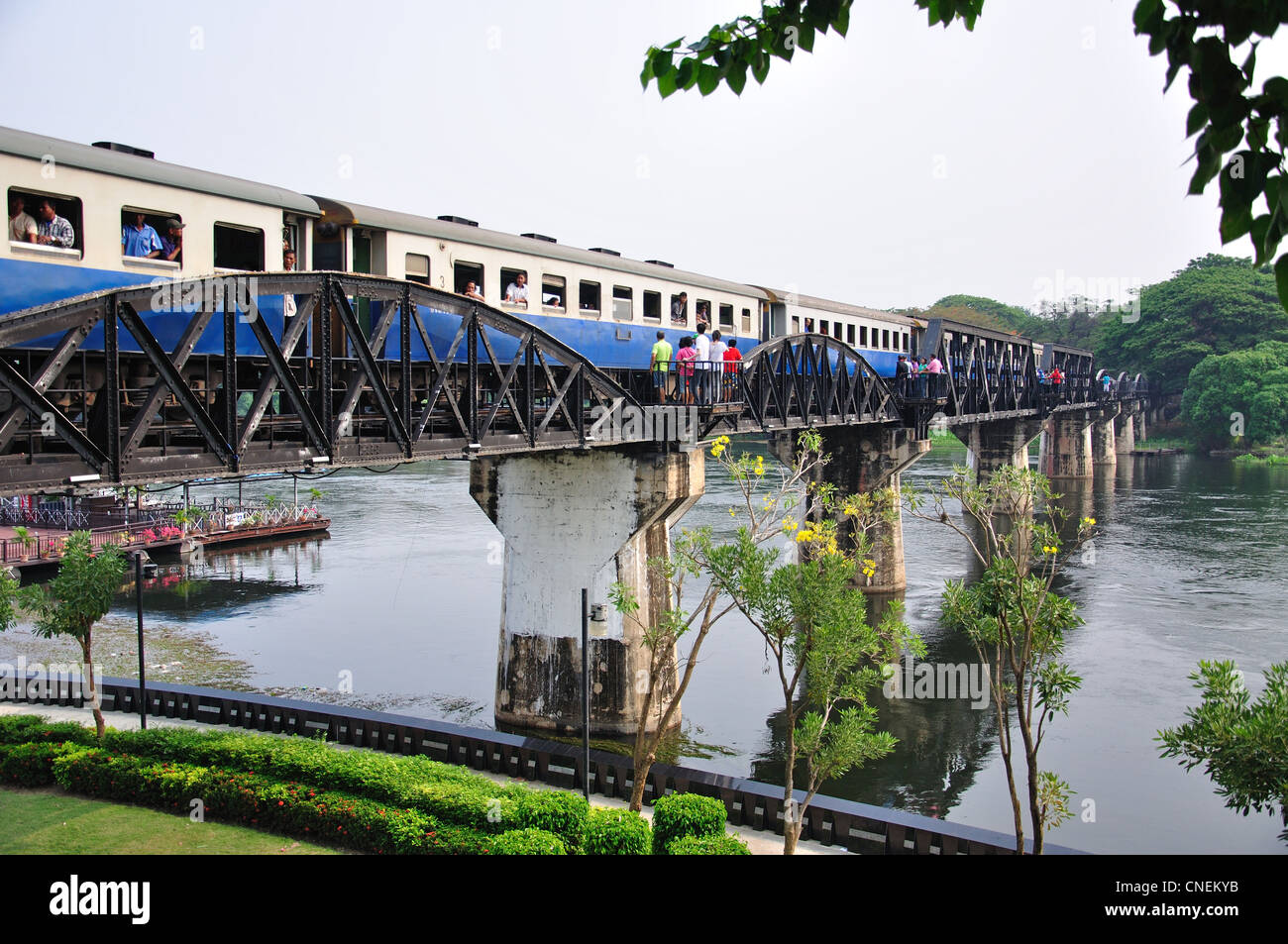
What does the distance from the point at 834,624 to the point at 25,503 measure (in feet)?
152

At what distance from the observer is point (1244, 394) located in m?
87.1

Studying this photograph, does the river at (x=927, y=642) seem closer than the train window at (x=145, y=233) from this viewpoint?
No

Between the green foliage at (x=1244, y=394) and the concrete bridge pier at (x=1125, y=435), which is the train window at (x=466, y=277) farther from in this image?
the concrete bridge pier at (x=1125, y=435)

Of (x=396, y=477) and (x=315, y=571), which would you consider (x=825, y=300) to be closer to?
(x=315, y=571)

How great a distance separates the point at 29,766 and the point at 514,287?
1156cm

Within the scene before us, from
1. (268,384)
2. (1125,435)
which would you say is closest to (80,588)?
(268,384)

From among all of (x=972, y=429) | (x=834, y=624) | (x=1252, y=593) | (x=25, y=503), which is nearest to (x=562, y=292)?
(x=834, y=624)

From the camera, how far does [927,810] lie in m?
20.0

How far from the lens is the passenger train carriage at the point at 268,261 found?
11633mm

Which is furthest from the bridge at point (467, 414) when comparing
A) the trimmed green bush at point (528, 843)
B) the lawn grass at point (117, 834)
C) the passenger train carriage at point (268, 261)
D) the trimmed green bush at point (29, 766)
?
the trimmed green bush at point (528, 843)

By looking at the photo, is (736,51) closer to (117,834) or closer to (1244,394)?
(117,834)

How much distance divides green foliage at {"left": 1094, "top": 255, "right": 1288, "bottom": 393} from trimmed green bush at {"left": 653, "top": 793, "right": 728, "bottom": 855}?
3802 inches

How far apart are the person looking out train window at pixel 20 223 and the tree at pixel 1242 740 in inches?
501

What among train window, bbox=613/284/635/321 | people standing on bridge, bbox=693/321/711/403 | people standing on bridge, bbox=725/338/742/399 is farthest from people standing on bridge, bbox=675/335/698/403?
train window, bbox=613/284/635/321
